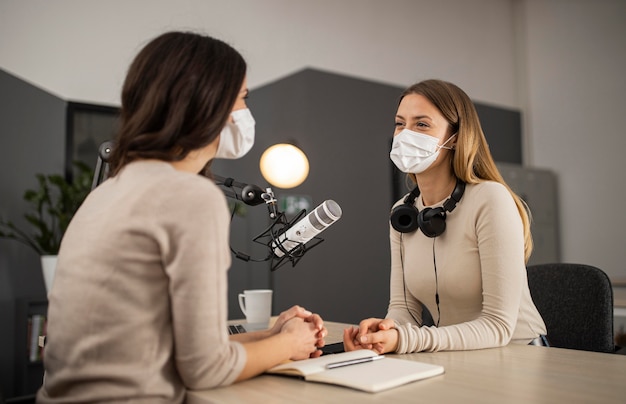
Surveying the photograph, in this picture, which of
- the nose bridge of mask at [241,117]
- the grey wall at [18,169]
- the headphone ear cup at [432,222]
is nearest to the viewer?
the nose bridge of mask at [241,117]

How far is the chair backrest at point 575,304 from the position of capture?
1.74 meters

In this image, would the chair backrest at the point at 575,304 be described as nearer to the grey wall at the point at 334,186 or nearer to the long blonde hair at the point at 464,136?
the long blonde hair at the point at 464,136

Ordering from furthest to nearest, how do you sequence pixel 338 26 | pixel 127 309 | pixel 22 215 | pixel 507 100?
pixel 507 100, pixel 338 26, pixel 22 215, pixel 127 309

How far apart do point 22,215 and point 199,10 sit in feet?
6.76

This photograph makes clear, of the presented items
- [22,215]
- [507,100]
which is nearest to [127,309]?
[22,215]

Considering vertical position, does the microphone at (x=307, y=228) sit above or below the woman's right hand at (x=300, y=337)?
above

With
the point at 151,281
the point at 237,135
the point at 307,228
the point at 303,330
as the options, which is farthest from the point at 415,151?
the point at 151,281

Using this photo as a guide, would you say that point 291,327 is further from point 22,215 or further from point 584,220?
point 584,220

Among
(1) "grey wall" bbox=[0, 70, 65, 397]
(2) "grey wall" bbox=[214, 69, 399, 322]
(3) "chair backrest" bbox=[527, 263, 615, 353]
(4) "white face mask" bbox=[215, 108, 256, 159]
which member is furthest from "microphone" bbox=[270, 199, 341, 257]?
(1) "grey wall" bbox=[0, 70, 65, 397]

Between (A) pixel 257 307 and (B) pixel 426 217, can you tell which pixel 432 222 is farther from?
(A) pixel 257 307

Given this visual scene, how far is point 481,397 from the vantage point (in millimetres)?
915

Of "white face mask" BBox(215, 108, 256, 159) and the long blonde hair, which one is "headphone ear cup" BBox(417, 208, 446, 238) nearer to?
the long blonde hair

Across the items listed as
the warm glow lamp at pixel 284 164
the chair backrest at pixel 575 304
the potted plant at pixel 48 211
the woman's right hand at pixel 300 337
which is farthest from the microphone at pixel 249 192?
the potted plant at pixel 48 211

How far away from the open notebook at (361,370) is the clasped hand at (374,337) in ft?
0.19
